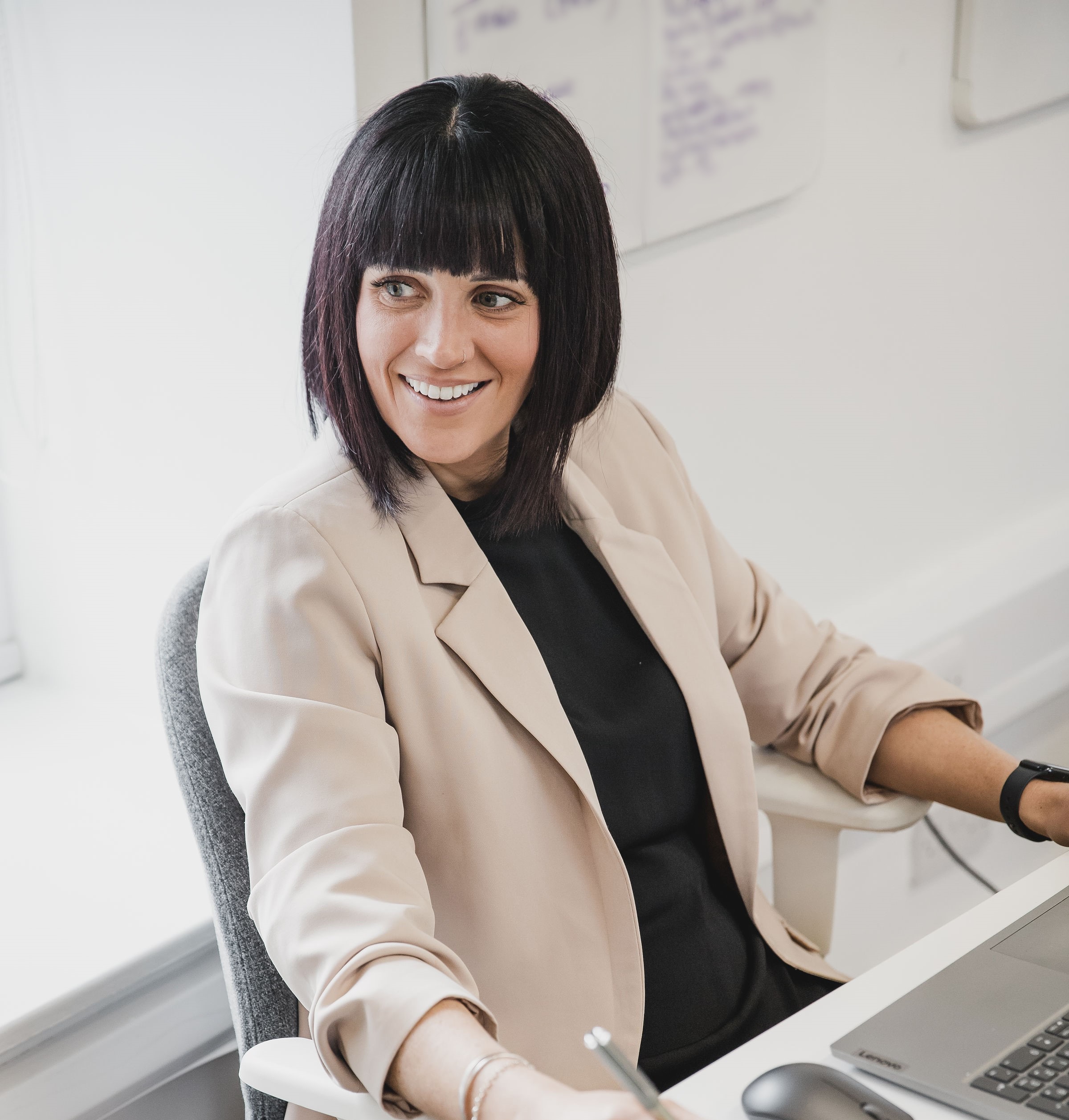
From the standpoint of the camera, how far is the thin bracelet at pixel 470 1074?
834 mm

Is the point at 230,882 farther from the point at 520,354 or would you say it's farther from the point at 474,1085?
the point at 520,354

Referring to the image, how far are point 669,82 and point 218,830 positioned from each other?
1.06 m

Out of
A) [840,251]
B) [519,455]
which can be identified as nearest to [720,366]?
[840,251]

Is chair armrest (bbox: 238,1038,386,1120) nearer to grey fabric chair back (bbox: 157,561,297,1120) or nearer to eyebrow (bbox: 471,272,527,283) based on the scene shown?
grey fabric chair back (bbox: 157,561,297,1120)

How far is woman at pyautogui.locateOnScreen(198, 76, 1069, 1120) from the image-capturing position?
97cm

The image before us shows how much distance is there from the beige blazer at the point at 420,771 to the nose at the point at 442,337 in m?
0.13

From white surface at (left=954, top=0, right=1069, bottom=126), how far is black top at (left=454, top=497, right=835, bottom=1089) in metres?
1.25

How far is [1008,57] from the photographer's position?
2125 mm

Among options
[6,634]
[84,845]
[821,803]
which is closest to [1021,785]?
[821,803]

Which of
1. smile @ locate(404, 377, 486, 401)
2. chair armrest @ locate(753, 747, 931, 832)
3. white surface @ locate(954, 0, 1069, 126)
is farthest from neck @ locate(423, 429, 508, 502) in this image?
white surface @ locate(954, 0, 1069, 126)

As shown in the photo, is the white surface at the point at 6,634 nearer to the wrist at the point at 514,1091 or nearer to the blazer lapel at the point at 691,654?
the blazer lapel at the point at 691,654

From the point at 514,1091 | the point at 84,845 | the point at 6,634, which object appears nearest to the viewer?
the point at 514,1091

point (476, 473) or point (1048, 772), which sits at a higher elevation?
point (476, 473)

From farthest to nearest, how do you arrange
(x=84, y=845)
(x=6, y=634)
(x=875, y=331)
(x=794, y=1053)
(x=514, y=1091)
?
(x=875, y=331)
(x=6, y=634)
(x=84, y=845)
(x=794, y=1053)
(x=514, y=1091)
